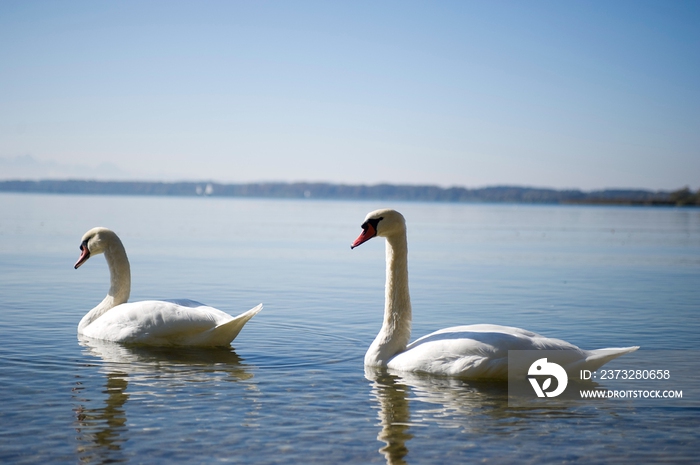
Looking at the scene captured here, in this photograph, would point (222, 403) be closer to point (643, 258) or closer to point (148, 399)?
point (148, 399)

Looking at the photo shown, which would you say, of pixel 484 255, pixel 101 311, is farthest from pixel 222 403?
pixel 484 255

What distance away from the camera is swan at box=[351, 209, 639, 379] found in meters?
8.25

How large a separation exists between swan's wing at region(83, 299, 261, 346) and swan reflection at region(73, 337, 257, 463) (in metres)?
0.13

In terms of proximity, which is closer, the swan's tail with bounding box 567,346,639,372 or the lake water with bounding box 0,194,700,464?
the lake water with bounding box 0,194,700,464

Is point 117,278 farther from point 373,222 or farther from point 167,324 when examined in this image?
point 373,222

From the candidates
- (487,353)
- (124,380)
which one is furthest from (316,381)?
(124,380)

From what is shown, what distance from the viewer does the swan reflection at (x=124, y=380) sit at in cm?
639

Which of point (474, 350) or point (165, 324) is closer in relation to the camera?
point (474, 350)

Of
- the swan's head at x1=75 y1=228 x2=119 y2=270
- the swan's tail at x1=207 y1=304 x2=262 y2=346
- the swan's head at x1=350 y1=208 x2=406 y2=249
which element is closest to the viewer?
the swan's head at x1=350 y1=208 x2=406 y2=249

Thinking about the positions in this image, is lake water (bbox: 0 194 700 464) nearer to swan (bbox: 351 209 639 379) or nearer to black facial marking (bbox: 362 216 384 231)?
swan (bbox: 351 209 639 379)

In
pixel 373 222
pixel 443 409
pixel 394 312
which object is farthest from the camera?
pixel 394 312

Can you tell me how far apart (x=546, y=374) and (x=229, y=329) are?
4.03 meters

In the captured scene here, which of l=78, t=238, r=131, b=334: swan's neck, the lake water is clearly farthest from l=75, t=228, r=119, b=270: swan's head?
the lake water

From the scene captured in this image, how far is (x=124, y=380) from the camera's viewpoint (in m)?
8.43
